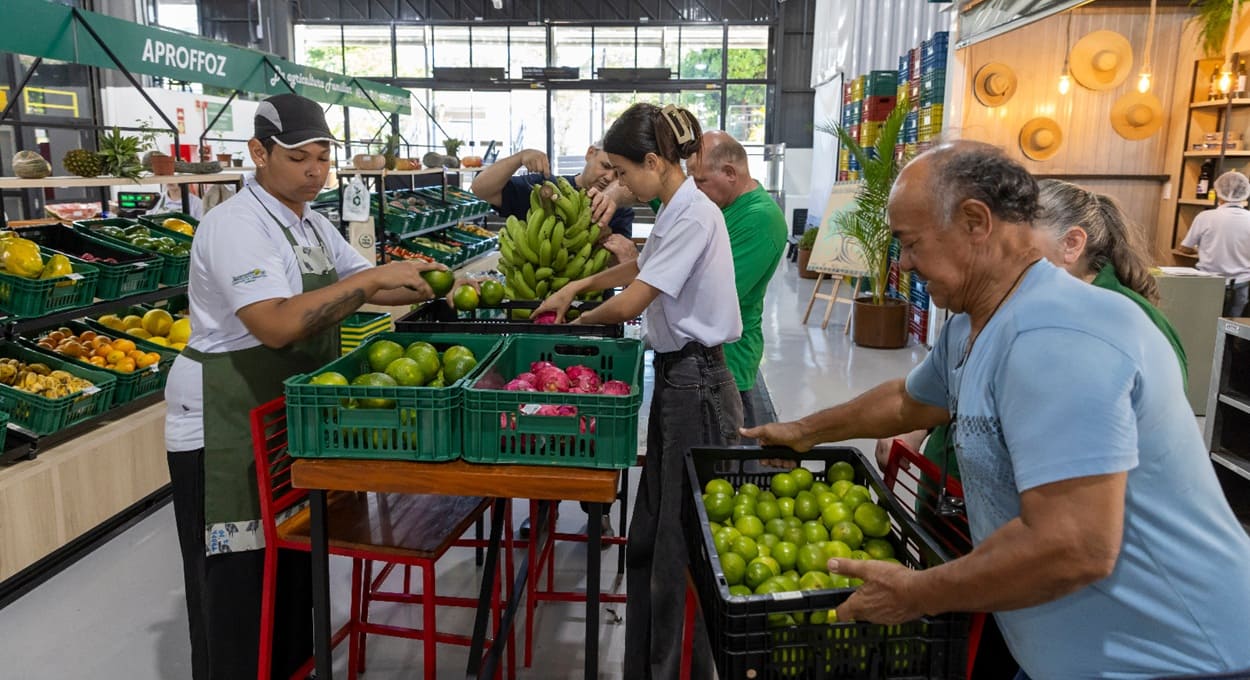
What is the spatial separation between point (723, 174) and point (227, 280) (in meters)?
2.11

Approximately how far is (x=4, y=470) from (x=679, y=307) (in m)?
2.98

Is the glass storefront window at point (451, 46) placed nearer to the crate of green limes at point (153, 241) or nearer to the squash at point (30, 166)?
the crate of green limes at point (153, 241)

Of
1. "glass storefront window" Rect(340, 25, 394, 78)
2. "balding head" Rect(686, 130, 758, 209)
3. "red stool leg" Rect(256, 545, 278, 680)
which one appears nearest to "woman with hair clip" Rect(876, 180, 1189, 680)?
"balding head" Rect(686, 130, 758, 209)

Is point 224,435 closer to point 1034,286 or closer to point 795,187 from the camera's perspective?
point 1034,286

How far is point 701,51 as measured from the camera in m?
20.4

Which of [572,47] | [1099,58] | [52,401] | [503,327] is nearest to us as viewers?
[503,327]

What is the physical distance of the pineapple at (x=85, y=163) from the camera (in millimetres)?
4730

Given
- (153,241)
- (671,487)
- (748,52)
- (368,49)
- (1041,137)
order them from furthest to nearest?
(368,49) → (748,52) → (1041,137) → (153,241) → (671,487)

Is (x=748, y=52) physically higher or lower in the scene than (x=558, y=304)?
higher

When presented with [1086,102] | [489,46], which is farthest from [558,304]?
[489,46]

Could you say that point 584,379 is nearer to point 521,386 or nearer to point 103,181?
point 521,386

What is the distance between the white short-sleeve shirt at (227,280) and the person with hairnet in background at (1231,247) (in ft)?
25.1

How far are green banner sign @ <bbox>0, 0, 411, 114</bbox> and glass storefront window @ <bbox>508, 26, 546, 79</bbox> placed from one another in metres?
14.4

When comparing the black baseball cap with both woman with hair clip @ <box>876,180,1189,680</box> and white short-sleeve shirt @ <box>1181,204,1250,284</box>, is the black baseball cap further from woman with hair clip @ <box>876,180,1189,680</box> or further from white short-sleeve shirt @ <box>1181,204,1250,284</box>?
white short-sleeve shirt @ <box>1181,204,1250,284</box>
